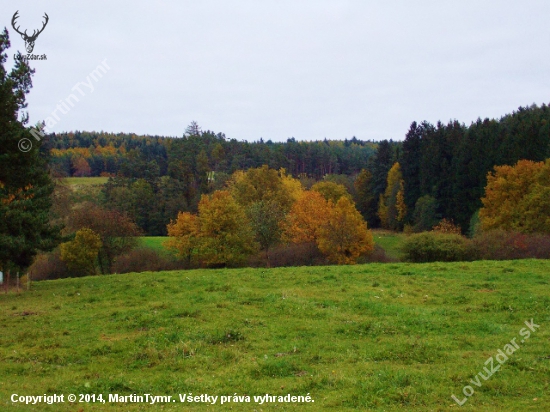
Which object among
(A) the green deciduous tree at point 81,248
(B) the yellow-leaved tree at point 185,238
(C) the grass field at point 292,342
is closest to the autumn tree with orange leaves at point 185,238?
(B) the yellow-leaved tree at point 185,238

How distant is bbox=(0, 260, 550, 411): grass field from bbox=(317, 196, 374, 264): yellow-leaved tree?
68.6 ft

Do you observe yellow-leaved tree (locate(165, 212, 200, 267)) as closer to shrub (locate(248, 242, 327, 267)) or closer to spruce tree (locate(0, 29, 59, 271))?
shrub (locate(248, 242, 327, 267))

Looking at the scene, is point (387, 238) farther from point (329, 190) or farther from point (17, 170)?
point (17, 170)

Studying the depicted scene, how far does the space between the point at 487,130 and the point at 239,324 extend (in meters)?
65.3

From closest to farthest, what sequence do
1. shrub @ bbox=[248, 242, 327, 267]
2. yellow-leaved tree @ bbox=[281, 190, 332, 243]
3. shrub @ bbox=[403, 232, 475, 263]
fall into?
shrub @ bbox=[403, 232, 475, 263]
shrub @ bbox=[248, 242, 327, 267]
yellow-leaved tree @ bbox=[281, 190, 332, 243]

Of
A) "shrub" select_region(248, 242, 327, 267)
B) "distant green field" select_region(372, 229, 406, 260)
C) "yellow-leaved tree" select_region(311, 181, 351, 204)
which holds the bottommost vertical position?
"distant green field" select_region(372, 229, 406, 260)

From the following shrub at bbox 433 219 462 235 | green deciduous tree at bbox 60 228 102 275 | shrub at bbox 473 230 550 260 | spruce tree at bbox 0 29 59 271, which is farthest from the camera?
shrub at bbox 433 219 462 235

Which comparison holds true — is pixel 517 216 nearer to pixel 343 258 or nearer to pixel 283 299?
pixel 343 258

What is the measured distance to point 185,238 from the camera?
146 ft

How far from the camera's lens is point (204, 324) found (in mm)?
14031

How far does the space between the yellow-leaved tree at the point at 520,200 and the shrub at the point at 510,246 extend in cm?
744

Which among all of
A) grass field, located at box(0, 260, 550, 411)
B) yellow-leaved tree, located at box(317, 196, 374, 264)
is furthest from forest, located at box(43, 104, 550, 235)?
grass field, located at box(0, 260, 550, 411)

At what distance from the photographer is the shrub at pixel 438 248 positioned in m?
35.8

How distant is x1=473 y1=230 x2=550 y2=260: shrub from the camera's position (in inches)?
1332
